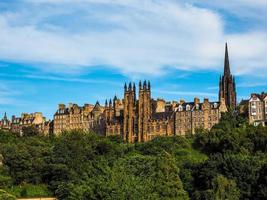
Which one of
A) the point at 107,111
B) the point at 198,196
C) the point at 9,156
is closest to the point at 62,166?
the point at 9,156

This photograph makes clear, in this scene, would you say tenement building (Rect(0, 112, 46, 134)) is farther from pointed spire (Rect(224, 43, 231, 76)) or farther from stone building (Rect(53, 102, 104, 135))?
pointed spire (Rect(224, 43, 231, 76))

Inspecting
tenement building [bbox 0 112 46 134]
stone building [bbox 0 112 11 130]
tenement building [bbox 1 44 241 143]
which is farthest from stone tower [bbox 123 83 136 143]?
stone building [bbox 0 112 11 130]

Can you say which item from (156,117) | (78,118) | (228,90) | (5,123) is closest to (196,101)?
(228,90)

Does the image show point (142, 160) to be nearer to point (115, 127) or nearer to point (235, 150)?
point (235, 150)

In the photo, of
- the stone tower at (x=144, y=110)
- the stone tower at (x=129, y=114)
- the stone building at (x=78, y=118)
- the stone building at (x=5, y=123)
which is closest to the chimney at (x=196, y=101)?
the stone tower at (x=144, y=110)

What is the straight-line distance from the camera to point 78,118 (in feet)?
395

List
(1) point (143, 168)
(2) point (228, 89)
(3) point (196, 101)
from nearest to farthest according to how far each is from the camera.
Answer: (1) point (143, 168) < (2) point (228, 89) < (3) point (196, 101)

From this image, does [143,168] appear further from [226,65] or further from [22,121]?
[22,121]

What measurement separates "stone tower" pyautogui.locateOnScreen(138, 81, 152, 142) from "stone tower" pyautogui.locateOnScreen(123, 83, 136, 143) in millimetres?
1696

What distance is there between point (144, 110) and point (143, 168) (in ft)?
168

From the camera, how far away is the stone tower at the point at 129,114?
337 ft

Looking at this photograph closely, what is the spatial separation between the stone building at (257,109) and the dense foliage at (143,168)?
16.1 feet

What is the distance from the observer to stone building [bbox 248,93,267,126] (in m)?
92.0

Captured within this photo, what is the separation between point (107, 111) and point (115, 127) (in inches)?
231
